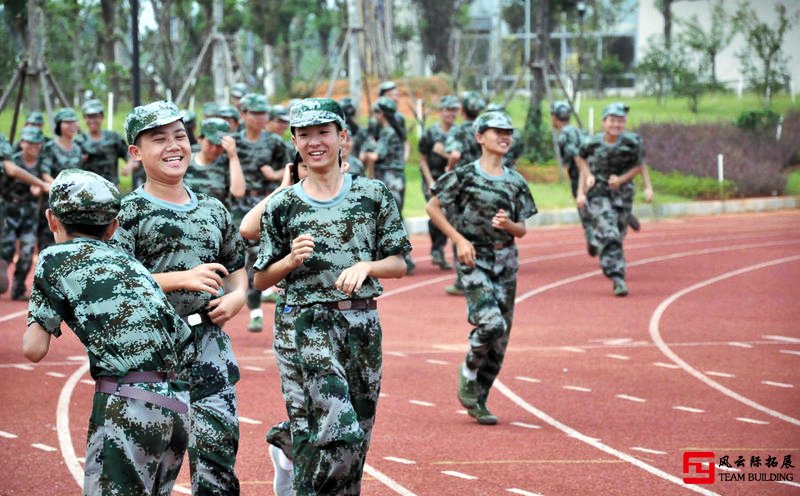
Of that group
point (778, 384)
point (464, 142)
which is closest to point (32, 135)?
point (464, 142)

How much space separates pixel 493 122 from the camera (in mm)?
9711

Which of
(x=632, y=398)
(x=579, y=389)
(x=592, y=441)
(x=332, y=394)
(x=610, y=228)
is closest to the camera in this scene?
(x=332, y=394)

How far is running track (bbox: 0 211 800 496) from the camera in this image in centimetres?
809

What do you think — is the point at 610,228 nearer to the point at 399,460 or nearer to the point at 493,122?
the point at 493,122

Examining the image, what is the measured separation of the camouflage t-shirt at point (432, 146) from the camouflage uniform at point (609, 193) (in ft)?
7.39

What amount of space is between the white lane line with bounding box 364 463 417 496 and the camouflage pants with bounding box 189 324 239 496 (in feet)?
4.86

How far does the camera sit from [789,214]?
99.7ft

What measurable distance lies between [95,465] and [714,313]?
37.1 ft

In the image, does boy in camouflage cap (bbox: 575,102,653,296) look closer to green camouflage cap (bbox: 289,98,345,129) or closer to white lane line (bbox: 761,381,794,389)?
white lane line (bbox: 761,381,794,389)

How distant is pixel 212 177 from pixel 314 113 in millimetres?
5257

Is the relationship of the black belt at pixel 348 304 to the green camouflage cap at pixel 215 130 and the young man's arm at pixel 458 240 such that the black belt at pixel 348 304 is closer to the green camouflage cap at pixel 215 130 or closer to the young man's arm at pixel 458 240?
the young man's arm at pixel 458 240

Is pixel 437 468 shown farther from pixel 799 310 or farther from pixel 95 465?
pixel 799 310

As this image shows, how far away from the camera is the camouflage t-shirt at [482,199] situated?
32.0 feet

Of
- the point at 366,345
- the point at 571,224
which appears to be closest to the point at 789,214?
the point at 571,224
